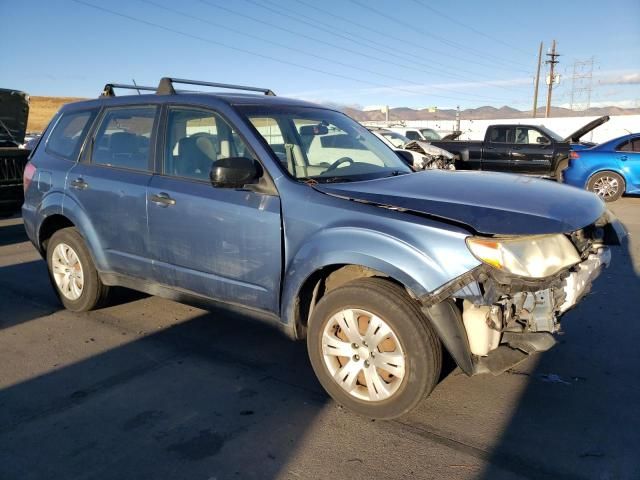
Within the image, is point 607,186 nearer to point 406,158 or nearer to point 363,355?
point 406,158

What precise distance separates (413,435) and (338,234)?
3.96 ft

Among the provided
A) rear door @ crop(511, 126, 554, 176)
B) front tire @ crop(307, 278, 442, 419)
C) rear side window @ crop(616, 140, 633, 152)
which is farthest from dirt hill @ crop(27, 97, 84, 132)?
front tire @ crop(307, 278, 442, 419)

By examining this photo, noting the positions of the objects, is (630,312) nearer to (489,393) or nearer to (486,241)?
(489,393)

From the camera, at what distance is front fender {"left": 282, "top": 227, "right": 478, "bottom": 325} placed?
112 inches

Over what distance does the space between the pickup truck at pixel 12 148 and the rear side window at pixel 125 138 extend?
4823 millimetres

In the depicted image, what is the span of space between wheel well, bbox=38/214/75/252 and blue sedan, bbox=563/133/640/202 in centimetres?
1070

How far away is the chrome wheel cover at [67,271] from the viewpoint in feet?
16.1

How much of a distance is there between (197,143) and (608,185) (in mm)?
10948

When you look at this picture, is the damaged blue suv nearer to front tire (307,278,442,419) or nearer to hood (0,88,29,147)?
front tire (307,278,442,419)

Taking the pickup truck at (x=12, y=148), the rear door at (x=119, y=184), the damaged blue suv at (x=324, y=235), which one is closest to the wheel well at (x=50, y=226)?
the damaged blue suv at (x=324, y=235)

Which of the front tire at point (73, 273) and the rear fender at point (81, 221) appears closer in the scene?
the rear fender at point (81, 221)

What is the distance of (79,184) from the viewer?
15.3 ft

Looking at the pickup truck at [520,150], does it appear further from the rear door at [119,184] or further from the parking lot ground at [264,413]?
the rear door at [119,184]

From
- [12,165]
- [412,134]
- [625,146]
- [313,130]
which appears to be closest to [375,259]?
[313,130]
